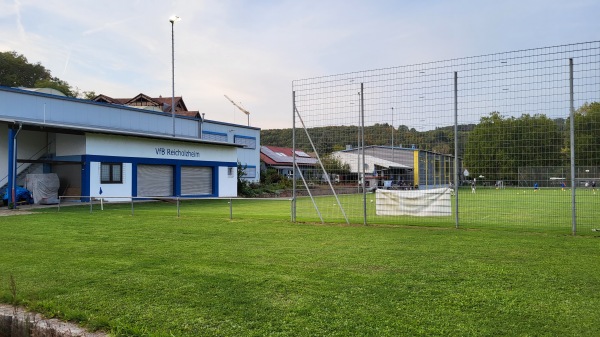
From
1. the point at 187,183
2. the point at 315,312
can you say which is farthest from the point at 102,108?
the point at 315,312

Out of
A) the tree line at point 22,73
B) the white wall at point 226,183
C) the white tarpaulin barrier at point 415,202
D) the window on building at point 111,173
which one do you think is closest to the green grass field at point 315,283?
the white tarpaulin barrier at point 415,202

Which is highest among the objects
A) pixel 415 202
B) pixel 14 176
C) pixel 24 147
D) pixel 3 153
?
pixel 24 147

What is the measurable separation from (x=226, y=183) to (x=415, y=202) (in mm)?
24741

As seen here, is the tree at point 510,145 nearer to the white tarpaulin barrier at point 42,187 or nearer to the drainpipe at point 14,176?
the drainpipe at point 14,176

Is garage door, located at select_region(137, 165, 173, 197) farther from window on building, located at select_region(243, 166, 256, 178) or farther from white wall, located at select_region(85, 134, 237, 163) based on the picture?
window on building, located at select_region(243, 166, 256, 178)

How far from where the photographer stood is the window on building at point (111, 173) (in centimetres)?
2656

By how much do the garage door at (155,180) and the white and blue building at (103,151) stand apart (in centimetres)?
6

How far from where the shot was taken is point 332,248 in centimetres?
864

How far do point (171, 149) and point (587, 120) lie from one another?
83.0 feet

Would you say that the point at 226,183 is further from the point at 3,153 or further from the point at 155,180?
the point at 3,153

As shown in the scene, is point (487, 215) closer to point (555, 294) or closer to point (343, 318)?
point (555, 294)

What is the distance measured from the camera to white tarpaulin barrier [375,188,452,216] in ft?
40.8

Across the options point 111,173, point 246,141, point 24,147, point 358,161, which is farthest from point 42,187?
point 246,141

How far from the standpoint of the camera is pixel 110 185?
2678cm
